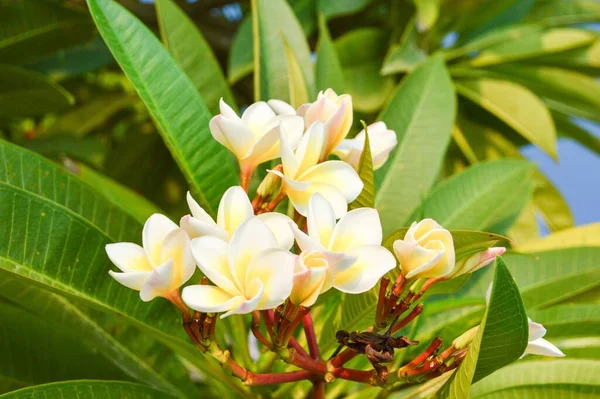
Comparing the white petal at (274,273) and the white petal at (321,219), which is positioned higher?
the white petal at (321,219)

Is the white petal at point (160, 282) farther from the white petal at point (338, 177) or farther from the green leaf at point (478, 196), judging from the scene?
the green leaf at point (478, 196)

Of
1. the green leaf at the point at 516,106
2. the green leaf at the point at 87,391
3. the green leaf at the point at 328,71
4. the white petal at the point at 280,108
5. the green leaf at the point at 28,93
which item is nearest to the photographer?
the green leaf at the point at 87,391

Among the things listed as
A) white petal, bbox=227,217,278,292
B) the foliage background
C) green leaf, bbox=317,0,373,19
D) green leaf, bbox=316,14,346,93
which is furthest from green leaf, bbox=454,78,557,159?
white petal, bbox=227,217,278,292

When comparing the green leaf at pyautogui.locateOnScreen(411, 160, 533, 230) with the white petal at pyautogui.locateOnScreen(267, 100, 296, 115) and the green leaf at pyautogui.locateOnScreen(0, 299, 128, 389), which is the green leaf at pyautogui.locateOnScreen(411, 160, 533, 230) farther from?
the green leaf at pyautogui.locateOnScreen(0, 299, 128, 389)

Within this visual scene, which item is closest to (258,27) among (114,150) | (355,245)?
(355,245)

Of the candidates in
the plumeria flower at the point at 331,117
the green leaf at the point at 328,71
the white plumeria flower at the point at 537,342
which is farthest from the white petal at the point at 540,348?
the green leaf at the point at 328,71

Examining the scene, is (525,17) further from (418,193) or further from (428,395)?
(428,395)
